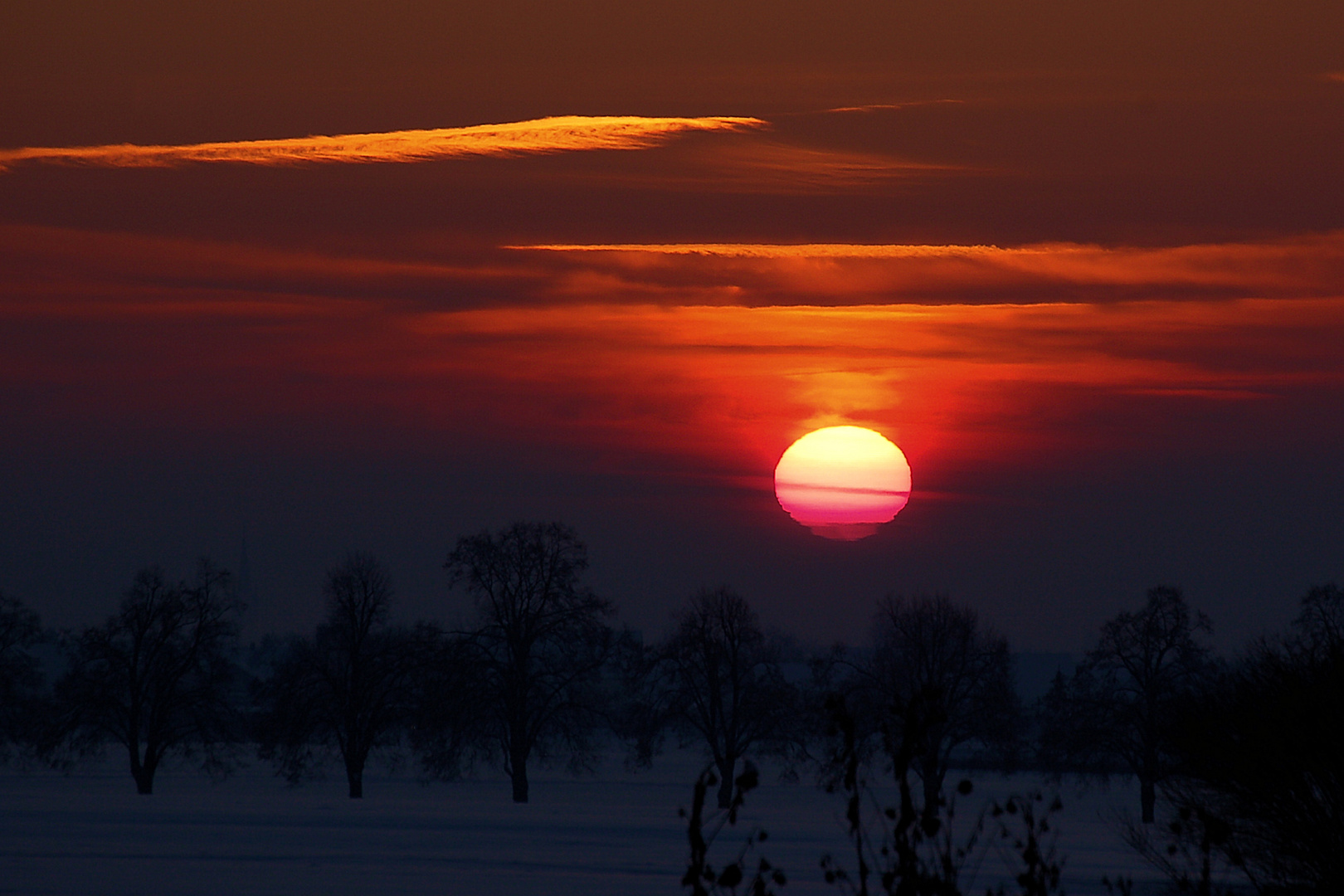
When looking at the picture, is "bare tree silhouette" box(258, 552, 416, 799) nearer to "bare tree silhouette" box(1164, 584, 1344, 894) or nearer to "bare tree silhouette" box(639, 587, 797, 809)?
"bare tree silhouette" box(639, 587, 797, 809)

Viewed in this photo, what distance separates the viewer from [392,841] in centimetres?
3809

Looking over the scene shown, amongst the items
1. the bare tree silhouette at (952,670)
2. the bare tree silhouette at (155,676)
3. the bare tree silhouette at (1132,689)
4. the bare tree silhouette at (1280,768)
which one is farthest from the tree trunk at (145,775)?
the bare tree silhouette at (1280,768)

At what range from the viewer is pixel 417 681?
189 ft

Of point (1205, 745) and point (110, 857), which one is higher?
point (1205, 745)

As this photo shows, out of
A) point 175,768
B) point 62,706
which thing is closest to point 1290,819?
point 62,706

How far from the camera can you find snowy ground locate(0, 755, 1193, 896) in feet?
94.5

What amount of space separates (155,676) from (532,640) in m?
16.8

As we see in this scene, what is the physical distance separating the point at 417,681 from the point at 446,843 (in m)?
20.4

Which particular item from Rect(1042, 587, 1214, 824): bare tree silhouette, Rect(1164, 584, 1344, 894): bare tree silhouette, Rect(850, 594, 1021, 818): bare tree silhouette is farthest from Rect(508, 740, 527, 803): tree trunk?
Rect(1164, 584, 1344, 894): bare tree silhouette

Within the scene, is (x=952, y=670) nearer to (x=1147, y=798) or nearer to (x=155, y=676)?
(x=1147, y=798)

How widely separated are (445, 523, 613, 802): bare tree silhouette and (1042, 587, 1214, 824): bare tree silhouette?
1854cm

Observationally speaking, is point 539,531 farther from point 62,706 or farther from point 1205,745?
point 1205,745

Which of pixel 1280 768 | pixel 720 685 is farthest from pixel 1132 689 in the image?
pixel 1280 768

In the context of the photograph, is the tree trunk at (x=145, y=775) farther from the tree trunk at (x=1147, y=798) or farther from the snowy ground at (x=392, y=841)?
the tree trunk at (x=1147, y=798)
